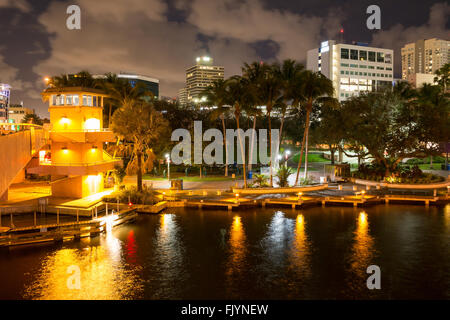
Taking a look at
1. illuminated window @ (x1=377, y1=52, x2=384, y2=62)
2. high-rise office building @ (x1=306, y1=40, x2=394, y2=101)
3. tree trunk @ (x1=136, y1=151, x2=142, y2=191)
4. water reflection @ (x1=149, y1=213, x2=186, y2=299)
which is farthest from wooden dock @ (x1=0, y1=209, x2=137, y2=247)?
illuminated window @ (x1=377, y1=52, x2=384, y2=62)

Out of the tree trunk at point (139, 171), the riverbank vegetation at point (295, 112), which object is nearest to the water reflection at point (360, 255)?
the riverbank vegetation at point (295, 112)

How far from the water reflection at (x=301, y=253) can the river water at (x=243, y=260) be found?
0.06 metres

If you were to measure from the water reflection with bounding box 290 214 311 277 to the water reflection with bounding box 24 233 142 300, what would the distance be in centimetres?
904

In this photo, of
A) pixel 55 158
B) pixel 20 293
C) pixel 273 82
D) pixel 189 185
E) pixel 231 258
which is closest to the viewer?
pixel 20 293

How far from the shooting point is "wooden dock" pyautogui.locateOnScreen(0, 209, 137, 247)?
2538 cm

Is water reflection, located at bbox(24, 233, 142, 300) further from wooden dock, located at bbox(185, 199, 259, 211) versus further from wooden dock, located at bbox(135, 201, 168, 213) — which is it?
wooden dock, located at bbox(185, 199, 259, 211)

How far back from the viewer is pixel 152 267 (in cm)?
2138

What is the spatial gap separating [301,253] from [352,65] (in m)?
179

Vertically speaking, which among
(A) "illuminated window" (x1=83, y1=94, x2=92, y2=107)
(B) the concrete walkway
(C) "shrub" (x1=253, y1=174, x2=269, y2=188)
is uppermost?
(A) "illuminated window" (x1=83, y1=94, x2=92, y2=107)

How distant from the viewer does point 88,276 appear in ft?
65.2

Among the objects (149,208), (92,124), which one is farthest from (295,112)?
(92,124)

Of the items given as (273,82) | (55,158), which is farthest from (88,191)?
(273,82)

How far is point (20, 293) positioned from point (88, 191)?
2197 centimetres
